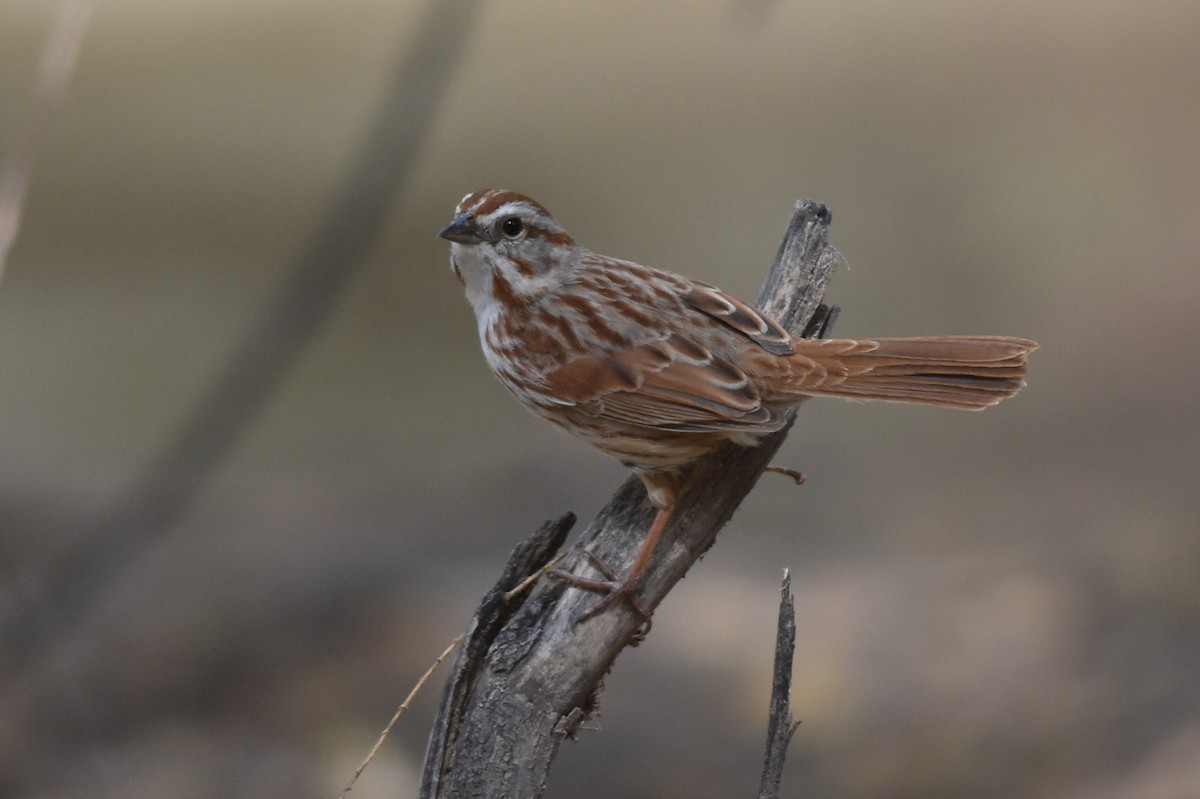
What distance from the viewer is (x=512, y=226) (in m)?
2.31

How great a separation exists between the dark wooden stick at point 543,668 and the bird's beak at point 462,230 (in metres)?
0.60

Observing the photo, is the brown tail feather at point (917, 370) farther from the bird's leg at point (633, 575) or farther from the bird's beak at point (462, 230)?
the bird's beak at point (462, 230)

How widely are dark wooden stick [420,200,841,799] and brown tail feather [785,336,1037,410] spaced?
0.29m

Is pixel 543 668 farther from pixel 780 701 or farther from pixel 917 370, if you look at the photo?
pixel 917 370

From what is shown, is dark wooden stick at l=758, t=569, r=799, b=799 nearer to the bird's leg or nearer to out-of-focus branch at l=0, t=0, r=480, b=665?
the bird's leg

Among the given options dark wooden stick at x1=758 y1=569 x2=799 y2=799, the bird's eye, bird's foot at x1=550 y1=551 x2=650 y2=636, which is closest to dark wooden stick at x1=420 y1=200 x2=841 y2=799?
bird's foot at x1=550 y1=551 x2=650 y2=636

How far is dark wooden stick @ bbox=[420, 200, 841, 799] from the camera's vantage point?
1.92 m

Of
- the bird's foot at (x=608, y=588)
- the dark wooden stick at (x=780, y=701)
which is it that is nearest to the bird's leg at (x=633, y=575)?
the bird's foot at (x=608, y=588)

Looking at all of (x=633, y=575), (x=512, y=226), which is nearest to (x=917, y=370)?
(x=633, y=575)

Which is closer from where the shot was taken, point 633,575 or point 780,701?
point 780,701

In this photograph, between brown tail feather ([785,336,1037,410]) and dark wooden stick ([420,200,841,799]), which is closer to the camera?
dark wooden stick ([420,200,841,799])

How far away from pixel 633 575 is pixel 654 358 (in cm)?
45

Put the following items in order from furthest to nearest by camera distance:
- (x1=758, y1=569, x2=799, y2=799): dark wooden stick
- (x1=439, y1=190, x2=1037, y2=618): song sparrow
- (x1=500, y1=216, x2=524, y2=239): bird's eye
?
(x1=500, y1=216, x2=524, y2=239): bird's eye, (x1=439, y1=190, x2=1037, y2=618): song sparrow, (x1=758, y1=569, x2=799, y2=799): dark wooden stick

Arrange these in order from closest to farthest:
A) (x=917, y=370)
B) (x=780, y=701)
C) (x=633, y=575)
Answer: (x=780, y=701) → (x=633, y=575) → (x=917, y=370)
